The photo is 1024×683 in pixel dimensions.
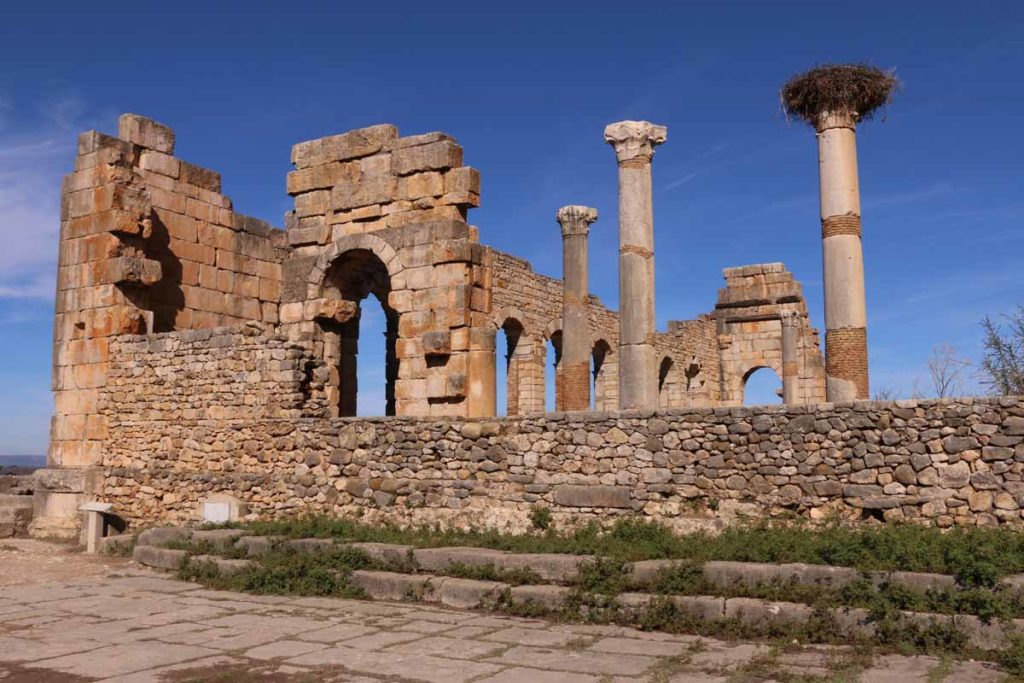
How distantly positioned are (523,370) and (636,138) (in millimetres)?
10530

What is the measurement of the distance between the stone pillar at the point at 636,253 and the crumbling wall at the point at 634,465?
575 cm

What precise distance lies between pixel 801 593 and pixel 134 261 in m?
11.1

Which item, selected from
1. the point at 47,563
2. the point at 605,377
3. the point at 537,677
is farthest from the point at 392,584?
the point at 605,377

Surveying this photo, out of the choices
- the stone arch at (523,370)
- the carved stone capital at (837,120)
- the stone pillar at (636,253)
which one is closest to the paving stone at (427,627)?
the stone pillar at (636,253)

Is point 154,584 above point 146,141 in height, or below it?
below

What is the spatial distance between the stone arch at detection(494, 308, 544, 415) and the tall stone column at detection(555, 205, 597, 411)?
5028mm

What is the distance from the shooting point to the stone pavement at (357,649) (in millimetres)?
5391

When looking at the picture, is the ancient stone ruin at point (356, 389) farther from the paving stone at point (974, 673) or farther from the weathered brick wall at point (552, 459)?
the paving stone at point (974, 673)

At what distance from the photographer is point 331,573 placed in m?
8.46

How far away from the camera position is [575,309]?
1909cm

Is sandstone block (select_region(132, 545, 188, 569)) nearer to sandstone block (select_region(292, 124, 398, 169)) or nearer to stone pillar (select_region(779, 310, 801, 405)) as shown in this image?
sandstone block (select_region(292, 124, 398, 169))

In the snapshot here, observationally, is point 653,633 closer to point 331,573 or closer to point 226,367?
point 331,573

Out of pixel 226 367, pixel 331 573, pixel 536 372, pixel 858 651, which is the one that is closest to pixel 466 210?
pixel 226 367

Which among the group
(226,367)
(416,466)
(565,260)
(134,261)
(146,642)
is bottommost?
(146,642)
